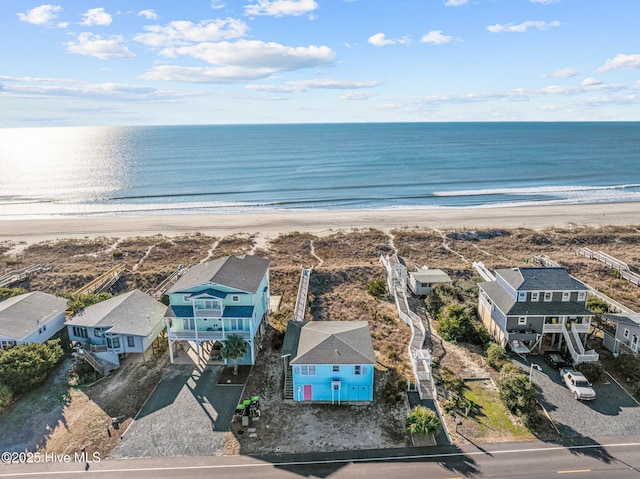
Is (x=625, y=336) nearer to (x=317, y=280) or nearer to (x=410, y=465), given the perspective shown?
(x=410, y=465)

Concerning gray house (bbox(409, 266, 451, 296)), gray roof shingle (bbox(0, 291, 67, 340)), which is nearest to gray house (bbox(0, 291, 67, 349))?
gray roof shingle (bbox(0, 291, 67, 340))

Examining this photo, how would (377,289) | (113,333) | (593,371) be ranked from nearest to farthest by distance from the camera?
(593,371), (113,333), (377,289)

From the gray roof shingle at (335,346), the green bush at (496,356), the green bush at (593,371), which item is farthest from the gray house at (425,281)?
the green bush at (593,371)

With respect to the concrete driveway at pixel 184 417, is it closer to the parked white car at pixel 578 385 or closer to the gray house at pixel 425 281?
the gray house at pixel 425 281

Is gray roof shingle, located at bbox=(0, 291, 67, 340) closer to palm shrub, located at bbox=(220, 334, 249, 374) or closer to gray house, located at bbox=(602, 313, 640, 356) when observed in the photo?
palm shrub, located at bbox=(220, 334, 249, 374)

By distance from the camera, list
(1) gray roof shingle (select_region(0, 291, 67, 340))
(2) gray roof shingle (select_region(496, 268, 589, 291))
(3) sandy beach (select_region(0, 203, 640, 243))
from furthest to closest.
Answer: (3) sandy beach (select_region(0, 203, 640, 243))
(2) gray roof shingle (select_region(496, 268, 589, 291))
(1) gray roof shingle (select_region(0, 291, 67, 340))

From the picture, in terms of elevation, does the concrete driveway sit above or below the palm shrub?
below

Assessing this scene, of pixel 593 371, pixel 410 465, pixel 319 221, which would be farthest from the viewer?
pixel 319 221

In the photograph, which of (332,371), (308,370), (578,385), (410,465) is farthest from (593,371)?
(308,370)
